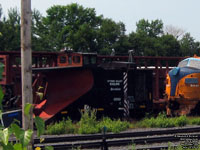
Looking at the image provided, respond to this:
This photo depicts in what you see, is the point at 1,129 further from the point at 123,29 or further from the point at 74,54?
the point at 123,29

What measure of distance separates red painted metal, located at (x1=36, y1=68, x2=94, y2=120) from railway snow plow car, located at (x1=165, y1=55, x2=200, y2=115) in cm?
419

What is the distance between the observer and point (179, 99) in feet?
48.9

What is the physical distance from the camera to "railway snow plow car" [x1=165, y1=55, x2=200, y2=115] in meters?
14.8

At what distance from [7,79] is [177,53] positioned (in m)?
50.1

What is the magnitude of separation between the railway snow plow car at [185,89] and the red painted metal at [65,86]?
13.8 ft

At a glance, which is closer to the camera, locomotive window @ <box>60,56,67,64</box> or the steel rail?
the steel rail

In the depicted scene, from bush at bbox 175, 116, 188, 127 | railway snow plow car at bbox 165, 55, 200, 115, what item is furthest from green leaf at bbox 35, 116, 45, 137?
railway snow plow car at bbox 165, 55, 200, 115

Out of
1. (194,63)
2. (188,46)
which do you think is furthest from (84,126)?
(188,46)

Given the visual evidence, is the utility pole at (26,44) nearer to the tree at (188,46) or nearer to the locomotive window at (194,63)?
the locomotive window at (194,63)

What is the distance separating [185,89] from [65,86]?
218 inches

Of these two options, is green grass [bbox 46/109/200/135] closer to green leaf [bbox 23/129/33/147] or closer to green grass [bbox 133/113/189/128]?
green grass [bbox 133/113/189/128]

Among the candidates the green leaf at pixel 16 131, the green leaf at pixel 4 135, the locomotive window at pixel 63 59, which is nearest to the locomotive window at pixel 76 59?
the locomotive window at pixel 63 59

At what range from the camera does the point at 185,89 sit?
14.9 metres

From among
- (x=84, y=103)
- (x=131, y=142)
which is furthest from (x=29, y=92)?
(x=84, y=103)
